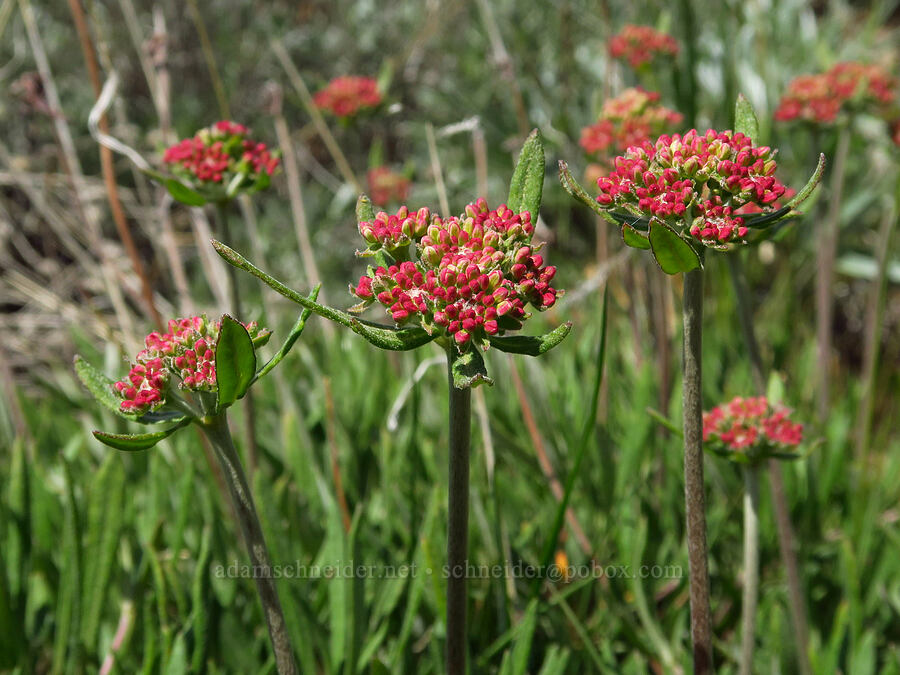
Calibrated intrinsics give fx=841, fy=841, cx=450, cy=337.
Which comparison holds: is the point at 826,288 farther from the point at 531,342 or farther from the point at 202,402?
the point at 202,402

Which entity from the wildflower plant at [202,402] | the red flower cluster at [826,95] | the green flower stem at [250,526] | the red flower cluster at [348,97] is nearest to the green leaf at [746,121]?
the wildflower plant at [202,402]

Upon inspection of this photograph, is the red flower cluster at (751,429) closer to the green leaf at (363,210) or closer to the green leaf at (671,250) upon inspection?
the green leaf at (671,250)

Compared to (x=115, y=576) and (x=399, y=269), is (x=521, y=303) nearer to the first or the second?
(x=399, y=269)

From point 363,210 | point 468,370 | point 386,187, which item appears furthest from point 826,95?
point 468,370

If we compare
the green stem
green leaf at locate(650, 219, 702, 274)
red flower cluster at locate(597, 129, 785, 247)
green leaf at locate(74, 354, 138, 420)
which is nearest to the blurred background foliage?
the green stem

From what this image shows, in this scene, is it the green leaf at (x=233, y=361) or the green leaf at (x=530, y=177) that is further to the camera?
the green leaf at (x=530, y=177)

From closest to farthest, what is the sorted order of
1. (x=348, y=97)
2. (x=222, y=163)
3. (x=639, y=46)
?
(x=222, y=163)
(x=639, y=46)
(x=348, y=97)

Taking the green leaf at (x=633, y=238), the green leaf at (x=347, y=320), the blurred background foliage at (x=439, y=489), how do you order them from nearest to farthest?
the green leaf at (x=347, y=320) < the green leaf at (x=633, y=238) < the blurred background foliage at (x=439, y=489)
